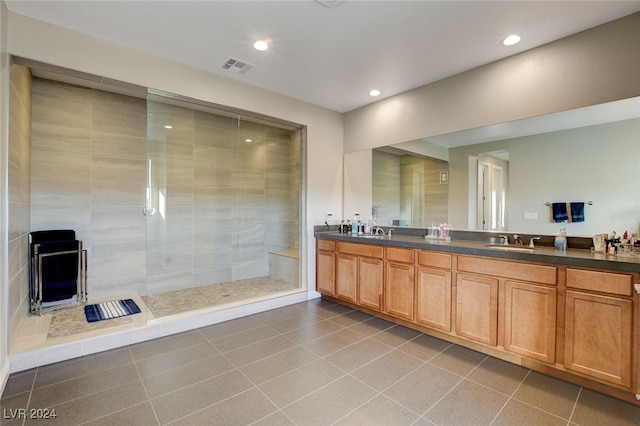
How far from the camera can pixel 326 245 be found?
12.9 feet

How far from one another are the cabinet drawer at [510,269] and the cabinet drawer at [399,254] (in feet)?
1.62

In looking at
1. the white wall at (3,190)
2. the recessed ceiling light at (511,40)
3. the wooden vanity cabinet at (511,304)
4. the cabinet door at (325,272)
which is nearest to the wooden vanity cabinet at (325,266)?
the cabinet door at (325,272)

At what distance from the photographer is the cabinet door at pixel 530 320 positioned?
2135 millimetres

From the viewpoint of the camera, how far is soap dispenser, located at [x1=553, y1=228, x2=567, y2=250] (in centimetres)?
243

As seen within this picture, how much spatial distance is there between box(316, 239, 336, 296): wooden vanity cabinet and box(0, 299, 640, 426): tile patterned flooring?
111cm

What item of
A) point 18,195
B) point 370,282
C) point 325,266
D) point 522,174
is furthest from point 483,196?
point 18,195

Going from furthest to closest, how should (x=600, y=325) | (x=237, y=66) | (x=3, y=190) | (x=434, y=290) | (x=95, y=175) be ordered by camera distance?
(x=95, y=175) < (x=237, y=66) < (x=434, y=290) < (x=3, y=190) < (x=600, y=325)

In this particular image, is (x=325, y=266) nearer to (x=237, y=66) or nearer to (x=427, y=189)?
(x=427, y=189)

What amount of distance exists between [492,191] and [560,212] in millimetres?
608

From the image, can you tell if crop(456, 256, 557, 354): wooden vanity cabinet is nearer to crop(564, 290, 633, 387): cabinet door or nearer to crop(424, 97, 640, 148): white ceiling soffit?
crop(564, 290, 633, 387): cabinet door

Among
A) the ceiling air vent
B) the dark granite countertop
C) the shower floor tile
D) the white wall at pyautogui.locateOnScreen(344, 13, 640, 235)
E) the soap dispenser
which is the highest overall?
the ceiling air vent

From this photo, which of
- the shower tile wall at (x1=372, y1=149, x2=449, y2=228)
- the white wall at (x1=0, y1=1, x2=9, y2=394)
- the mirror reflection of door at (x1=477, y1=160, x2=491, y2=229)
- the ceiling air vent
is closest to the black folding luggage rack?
the white wall at (x1=0, y1=1, x2=9, y2=394)

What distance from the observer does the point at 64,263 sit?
3.10 metres

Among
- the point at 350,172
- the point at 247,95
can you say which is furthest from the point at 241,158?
the point at 350,172
